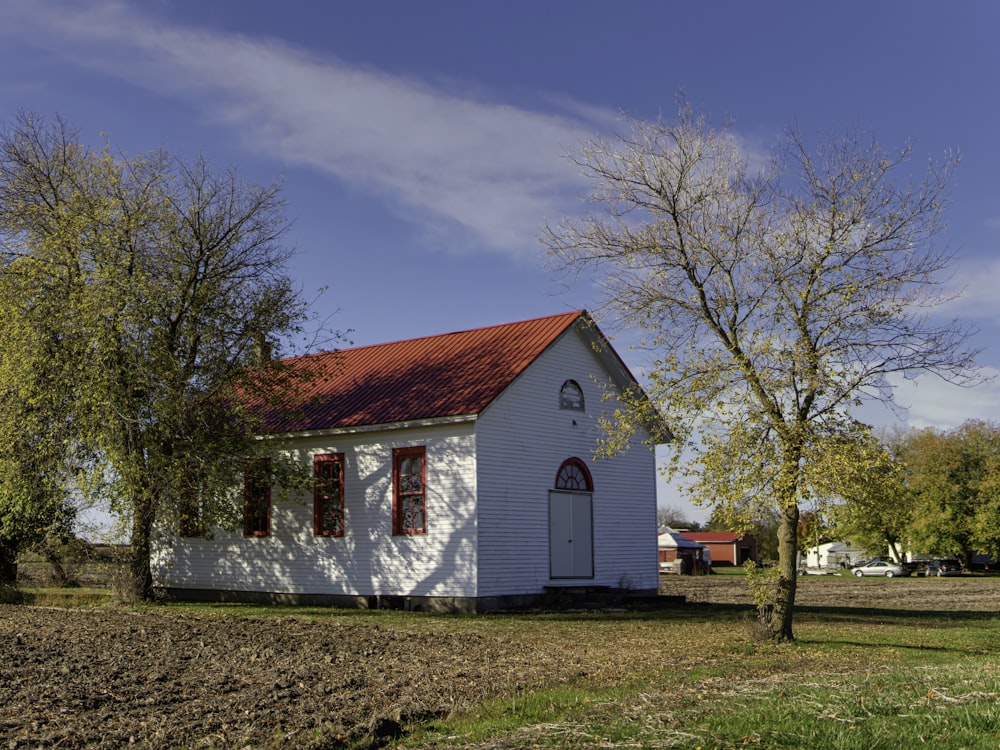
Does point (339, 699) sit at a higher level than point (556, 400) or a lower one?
lower

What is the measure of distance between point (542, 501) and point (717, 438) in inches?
371

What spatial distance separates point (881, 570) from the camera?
222 ft

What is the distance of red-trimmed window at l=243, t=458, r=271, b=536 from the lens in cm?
2445

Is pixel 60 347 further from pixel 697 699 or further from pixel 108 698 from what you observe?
pixel 697 699

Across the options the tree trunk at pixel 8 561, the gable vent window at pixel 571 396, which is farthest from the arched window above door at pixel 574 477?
the tree trunk at pixel 8 561

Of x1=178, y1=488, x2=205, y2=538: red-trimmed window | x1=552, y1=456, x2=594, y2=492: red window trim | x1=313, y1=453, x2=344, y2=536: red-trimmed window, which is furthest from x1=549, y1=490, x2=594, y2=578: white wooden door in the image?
x1=178, y1=488, x2=205, y2=538: red-trimmed window

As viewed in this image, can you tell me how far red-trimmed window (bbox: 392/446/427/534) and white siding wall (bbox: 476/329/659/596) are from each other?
167cm

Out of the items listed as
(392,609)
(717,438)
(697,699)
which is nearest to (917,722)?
(697,699)

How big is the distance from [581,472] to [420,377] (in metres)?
4.77

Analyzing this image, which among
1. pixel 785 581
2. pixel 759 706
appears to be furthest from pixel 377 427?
pixel 759 706

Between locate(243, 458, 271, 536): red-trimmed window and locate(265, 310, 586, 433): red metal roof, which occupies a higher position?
locate(265, 310, 586, 433): red metal roof

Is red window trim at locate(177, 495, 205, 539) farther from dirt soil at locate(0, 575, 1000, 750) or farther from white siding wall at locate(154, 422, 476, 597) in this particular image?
dirt soil at locate(0, 575, 1000, 750)

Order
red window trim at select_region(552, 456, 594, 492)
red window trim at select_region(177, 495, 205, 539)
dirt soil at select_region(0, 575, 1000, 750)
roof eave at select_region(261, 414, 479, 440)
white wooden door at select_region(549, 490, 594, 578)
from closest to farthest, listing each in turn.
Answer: dirt soil at select_region(0, 575, 1000, 750), roof eave at select_region(261, 414, 479, 440), red window trim at select_region(177, 495, 205, 539), white wooden door at select_region(549, 490, 594, 578), red window trim at select_region(552, 456, 594, 492)

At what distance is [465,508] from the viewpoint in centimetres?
2250
